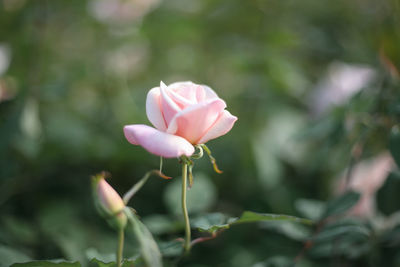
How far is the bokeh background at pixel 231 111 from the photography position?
645 millimetres

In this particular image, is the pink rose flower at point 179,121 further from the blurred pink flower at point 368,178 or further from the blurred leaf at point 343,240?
the blurred pink flower at point 368,178

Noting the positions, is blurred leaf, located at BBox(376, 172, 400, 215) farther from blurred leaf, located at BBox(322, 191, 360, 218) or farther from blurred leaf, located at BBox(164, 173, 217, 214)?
blurred leaf, located at BBox(164, 173, 217, 214)

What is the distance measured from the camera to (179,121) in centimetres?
39

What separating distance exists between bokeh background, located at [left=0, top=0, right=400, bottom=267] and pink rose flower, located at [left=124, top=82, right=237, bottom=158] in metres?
0.21

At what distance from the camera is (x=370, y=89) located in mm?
683

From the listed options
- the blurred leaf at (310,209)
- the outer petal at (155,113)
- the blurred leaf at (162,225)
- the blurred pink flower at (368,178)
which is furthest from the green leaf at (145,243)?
the blurred pink flower at (368,178)

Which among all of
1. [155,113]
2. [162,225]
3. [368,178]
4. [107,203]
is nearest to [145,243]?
[107,203]

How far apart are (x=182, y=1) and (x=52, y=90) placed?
0.75 metres

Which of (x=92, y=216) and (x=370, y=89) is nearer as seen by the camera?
(x=370, y=89)

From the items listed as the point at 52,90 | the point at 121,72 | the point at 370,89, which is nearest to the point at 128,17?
the point at 121,72

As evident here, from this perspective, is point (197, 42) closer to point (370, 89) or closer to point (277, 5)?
point (277, 5)

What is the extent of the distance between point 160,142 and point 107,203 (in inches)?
3.3

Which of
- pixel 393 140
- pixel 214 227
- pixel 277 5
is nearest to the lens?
pixel 214 227

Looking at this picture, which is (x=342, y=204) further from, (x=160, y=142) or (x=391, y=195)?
(x=160, y=142)
